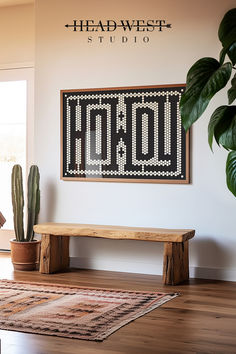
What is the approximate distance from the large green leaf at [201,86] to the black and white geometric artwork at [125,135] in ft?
3.45

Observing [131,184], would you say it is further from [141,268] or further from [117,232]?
[141,268]

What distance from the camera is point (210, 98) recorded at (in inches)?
161

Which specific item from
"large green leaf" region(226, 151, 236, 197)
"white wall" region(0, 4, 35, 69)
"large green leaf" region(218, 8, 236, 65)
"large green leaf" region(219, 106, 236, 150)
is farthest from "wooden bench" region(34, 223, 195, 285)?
"white wall" region(0, 4, 35, 69)

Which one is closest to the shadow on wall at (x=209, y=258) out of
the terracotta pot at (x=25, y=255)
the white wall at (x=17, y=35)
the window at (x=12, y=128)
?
the terracotta pot at (x=25, y=255)

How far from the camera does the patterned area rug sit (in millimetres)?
3531

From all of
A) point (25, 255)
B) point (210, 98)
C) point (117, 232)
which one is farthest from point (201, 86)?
point (25, 255)

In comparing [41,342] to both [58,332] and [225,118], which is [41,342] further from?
[225,118]

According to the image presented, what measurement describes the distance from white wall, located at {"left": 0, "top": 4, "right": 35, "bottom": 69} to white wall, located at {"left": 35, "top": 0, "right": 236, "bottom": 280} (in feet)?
1.88

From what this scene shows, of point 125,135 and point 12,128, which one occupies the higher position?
point 12,128

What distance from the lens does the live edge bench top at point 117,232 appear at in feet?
16.0

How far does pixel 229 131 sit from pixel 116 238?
1.52 m

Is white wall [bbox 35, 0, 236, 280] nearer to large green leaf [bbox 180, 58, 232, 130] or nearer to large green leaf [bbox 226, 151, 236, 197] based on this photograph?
large green leaf [bbox 226, 151, 236, 197]

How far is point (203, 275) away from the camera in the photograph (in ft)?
17.1

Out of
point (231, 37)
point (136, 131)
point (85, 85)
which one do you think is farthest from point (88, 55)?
point (231, 37)
